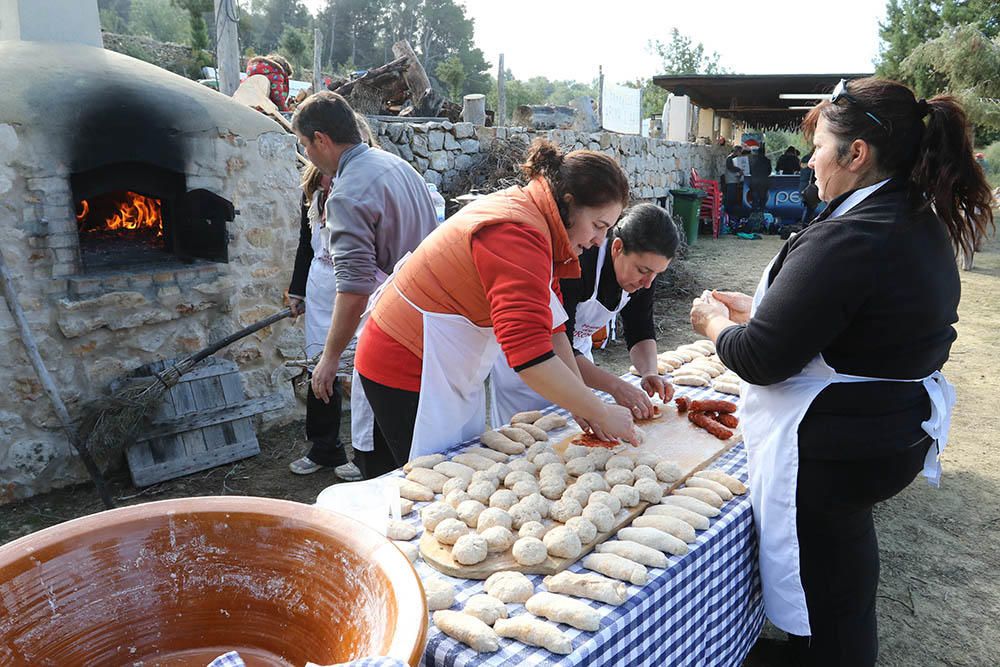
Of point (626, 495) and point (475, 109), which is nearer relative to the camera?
point (626, 495)

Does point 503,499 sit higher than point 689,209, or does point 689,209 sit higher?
point 503,499

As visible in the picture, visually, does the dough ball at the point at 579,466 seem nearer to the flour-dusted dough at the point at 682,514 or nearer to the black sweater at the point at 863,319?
the flour-dusted dough at the point at 682,514

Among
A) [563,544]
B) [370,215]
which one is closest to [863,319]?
[563,544]

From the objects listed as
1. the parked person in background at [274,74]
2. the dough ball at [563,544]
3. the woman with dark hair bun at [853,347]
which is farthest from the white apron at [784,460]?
the parked person in background at [274,74]

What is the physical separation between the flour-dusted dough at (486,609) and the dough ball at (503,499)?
0.34m

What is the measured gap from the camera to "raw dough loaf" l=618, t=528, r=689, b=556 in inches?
62.2

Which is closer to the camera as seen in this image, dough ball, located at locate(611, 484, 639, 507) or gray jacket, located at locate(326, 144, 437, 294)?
dough ball, located at locate(611, 484, 639, 507)

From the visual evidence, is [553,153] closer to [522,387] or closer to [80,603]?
[522,387]

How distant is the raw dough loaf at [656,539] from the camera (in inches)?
62.2

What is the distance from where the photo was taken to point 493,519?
1.61 meters

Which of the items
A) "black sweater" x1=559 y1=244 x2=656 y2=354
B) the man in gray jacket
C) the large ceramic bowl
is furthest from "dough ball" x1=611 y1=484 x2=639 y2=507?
the man in gray jacket

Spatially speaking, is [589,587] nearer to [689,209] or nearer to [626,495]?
[626,495]

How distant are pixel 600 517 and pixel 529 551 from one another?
0.81 ft

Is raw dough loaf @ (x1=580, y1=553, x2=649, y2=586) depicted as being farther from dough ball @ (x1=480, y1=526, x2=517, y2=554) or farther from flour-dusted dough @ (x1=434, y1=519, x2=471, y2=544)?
flour-dusted dough @ (x1=434, y1=519, x2=471, y2=544)
